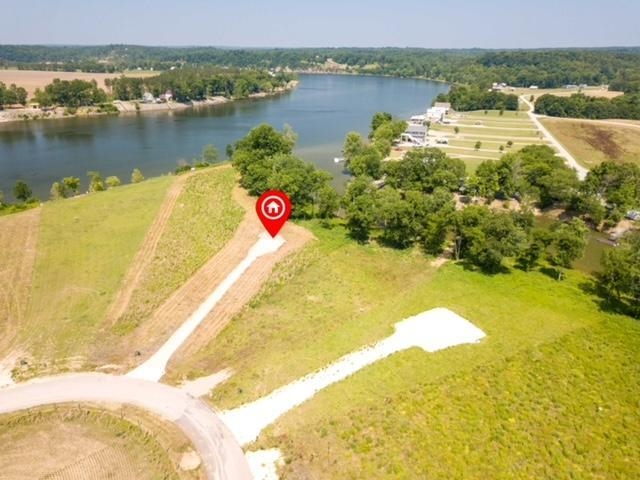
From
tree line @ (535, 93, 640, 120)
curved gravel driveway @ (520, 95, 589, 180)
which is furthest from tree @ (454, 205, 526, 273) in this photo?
tree line @ (535, 93, 640, 120)

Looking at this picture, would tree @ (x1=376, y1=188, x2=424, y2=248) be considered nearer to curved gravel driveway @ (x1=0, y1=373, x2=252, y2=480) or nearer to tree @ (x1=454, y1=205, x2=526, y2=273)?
tree @ (x1=454, y1=205, x2=526, y2=273)

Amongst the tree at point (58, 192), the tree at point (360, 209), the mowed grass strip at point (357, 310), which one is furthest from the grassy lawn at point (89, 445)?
the tree at point (58, 192)

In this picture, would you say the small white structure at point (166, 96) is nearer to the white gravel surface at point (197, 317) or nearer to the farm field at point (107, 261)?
the farm field at point (107, 261)

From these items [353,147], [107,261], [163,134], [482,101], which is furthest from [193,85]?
[107,261]

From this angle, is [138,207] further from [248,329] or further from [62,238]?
[248,329]

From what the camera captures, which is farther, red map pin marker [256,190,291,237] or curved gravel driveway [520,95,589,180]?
curved gravel driveway [520,95,589,180]

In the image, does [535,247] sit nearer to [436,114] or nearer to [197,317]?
[197,317]
